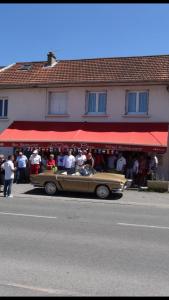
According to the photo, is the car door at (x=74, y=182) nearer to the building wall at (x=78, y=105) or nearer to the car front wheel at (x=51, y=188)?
the car front wheel at (x=51, y=188)

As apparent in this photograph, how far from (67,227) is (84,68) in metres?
16.4

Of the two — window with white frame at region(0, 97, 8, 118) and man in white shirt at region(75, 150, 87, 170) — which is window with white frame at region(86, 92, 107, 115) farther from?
window with white frame at region(0, 97, 8, 118)

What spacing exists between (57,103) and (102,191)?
893 centimetres

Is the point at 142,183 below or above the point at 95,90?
below

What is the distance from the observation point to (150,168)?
21.7 m

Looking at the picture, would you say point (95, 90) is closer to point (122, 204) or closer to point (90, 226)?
point (122, 204)

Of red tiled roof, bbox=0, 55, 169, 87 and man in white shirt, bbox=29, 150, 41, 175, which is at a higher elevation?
red tiled roof, bbox=0, 55, 169, 87

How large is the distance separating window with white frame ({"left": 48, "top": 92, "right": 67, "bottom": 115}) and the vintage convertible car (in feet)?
23.8

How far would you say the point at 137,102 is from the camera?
939 inches

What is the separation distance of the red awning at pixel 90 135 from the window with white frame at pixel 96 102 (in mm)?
889

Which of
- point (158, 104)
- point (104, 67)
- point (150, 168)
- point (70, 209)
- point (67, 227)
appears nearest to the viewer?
point (67, 227)

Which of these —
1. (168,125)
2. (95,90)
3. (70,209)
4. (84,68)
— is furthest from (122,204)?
(84,68)

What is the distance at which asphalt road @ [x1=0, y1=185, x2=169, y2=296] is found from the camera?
6246 mm

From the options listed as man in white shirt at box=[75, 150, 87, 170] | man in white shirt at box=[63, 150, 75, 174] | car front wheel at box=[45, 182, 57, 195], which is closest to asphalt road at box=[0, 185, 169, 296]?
car front wheel at box=[45, 182, 57, 195]
